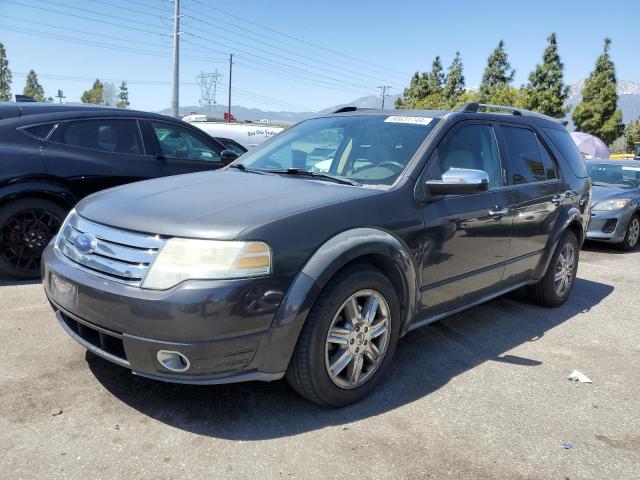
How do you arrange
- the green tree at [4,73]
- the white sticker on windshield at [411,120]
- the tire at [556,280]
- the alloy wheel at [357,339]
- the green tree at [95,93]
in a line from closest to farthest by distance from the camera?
the alloy wheel at [357,339], the white sticker on windshield at [411,120], the tire at [556,280], the green tree at [4,73], the green tree at [95,93]

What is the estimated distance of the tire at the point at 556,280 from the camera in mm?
4891

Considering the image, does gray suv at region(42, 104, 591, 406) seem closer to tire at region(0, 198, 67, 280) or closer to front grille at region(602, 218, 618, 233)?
tire at region(0, 198, 67, 280)

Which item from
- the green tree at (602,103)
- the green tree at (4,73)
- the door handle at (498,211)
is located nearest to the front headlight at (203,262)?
the door handle at (498,211)

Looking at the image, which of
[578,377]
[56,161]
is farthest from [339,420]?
[56,161]

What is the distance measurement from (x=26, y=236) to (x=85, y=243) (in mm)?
2659

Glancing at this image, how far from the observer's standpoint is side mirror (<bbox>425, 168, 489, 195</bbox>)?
3211 mm

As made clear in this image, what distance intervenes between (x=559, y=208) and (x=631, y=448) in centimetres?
247

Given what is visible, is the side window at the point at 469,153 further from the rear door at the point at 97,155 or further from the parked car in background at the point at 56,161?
the rear door at the point at 97,155

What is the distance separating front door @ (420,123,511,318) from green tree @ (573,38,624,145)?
35798 millimetres

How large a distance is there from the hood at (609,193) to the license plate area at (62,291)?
8.10 meters

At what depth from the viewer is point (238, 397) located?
3.03 meters

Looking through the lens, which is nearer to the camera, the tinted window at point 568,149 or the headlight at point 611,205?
the tinted window at point 568,149

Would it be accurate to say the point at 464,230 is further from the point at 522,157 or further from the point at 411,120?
the point at 522,157

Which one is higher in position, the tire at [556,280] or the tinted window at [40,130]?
the tinted window at [40,130]
